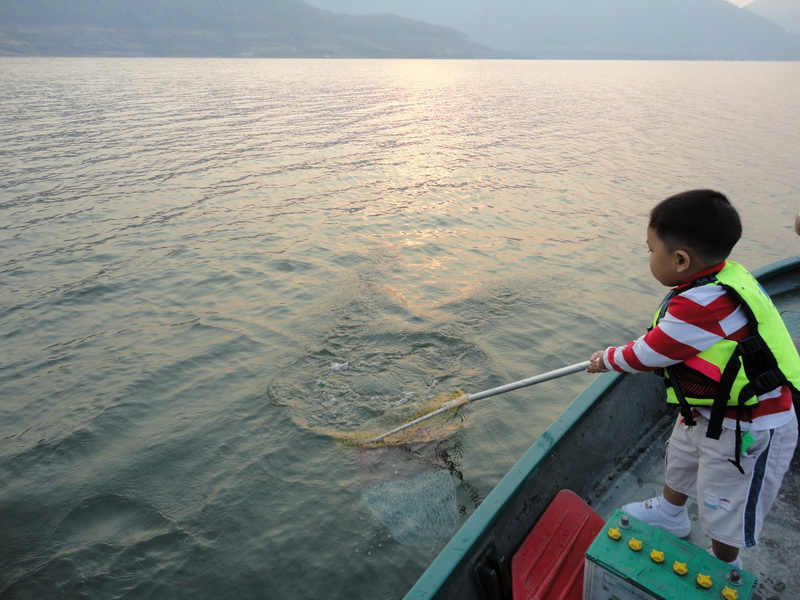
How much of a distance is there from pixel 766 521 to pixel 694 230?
2.33 m

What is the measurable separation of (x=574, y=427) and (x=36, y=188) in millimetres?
17967

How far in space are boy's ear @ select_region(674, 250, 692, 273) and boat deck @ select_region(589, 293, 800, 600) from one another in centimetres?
190

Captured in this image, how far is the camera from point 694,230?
256 cm

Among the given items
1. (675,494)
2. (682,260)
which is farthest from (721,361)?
(675,494)

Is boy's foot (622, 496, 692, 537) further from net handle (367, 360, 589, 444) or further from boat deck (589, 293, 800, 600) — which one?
net handle (367, 360, 589, 444)

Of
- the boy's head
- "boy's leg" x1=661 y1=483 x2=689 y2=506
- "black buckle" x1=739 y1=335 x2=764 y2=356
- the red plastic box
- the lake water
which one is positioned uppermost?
the boy's head

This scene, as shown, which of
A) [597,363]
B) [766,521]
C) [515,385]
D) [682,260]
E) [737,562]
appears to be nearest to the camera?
[682,260]

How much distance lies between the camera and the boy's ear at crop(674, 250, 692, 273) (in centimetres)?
261

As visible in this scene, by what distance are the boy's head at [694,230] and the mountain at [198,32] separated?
5643 inches

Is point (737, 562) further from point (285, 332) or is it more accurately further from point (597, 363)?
point (285, 332)

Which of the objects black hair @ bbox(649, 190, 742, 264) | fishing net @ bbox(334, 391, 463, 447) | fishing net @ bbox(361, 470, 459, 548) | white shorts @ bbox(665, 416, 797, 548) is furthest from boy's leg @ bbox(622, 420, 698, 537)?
fishing net @ bbox(334, 391, 463, 447)

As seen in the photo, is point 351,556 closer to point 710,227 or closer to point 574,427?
point 574,427

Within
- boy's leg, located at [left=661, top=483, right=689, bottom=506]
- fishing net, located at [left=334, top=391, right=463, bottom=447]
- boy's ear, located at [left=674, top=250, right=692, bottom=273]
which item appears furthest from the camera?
fishing net, located at [left=334, top=391, right=463, bottom=447]

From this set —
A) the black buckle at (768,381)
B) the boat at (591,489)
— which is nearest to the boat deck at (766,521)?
the boat at (591,489)
